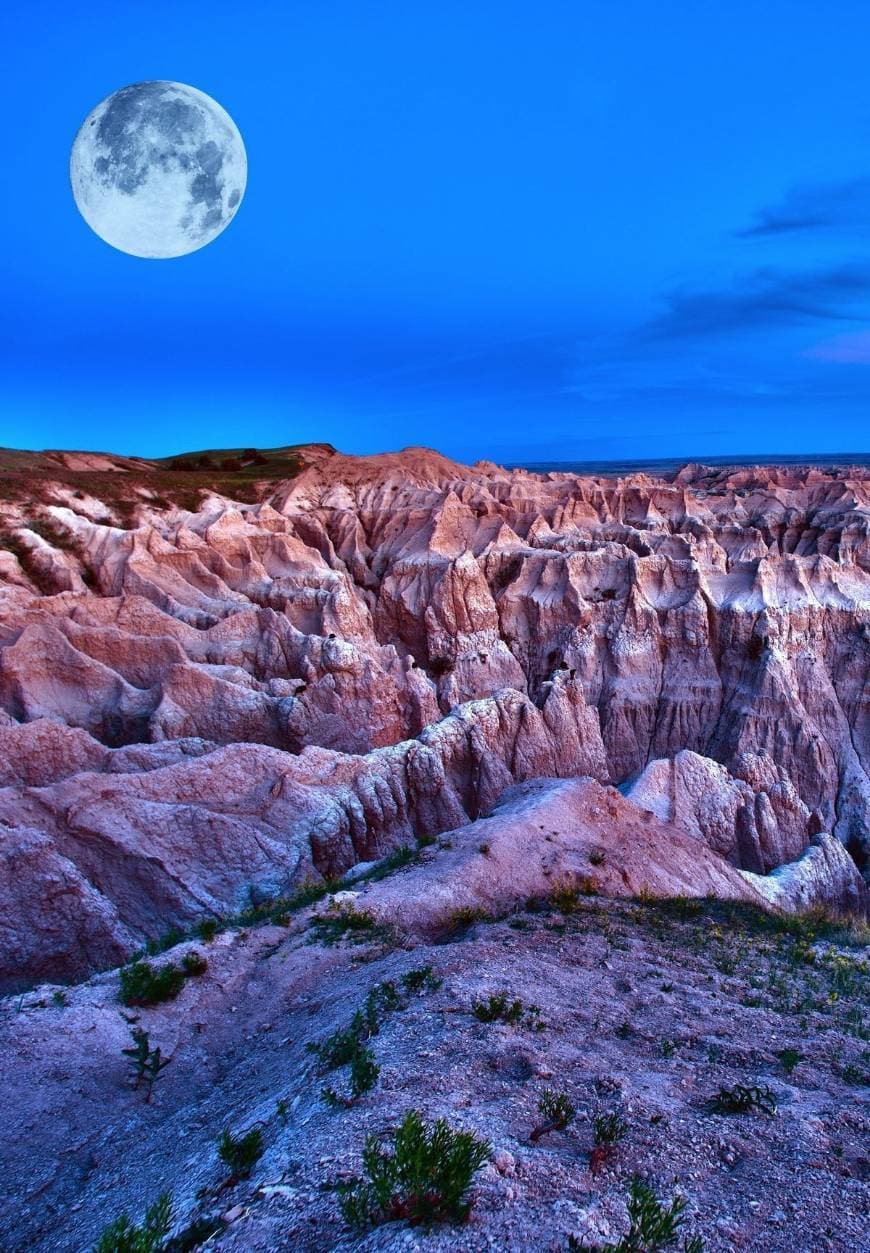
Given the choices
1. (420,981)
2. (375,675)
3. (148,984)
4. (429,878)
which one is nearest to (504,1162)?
(420,981)

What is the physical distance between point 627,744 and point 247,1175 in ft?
79.9

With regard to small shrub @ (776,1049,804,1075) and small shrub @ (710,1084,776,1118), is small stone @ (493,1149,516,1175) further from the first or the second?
small shrub @ (776,1049,804,1075)

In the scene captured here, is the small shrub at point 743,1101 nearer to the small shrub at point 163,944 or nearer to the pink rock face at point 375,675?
the small shrub at point 163,944

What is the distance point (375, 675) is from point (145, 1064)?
14.6 m

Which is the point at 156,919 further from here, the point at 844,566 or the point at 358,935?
Answer: the point at 844,566

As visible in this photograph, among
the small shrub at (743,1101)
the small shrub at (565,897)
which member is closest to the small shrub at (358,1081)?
the small shrub at (743,1101)

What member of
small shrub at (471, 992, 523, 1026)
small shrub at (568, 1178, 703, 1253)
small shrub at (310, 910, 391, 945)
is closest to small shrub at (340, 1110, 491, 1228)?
small shrub at (568, 1178, 703, 1253)

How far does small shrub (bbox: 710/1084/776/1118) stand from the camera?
17.2 feet

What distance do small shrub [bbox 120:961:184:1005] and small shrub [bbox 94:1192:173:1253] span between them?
3532 mm

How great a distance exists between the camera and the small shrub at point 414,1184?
12.2ft

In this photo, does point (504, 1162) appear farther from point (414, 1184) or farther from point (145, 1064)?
point (145, 1064)

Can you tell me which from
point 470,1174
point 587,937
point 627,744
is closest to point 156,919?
point 587,937

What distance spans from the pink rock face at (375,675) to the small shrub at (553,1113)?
840cm

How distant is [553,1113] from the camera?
482cm
